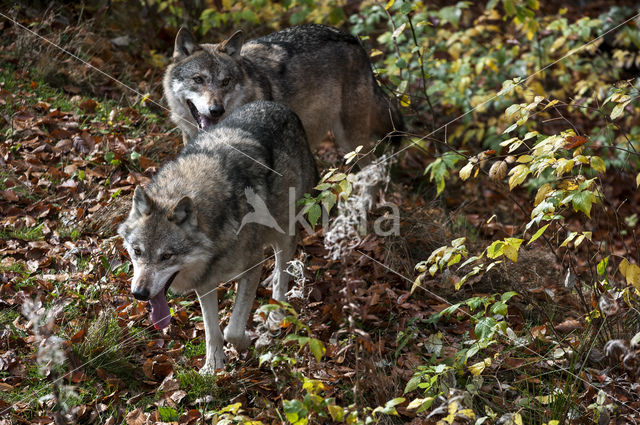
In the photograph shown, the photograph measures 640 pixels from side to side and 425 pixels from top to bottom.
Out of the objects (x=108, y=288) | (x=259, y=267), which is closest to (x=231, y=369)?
(x=259, y=267)

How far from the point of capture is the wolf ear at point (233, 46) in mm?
6430

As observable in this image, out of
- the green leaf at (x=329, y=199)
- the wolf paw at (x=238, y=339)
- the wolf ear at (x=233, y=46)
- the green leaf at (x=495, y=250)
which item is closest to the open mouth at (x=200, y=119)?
the wolf ear at (x=233, y=46)

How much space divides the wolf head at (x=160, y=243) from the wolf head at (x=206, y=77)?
82.1 inches

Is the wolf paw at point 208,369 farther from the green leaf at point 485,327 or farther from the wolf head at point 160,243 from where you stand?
the green leaf at point 485,327

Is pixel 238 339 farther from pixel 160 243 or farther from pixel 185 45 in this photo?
pixel 185 45

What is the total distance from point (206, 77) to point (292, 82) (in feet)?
3.16

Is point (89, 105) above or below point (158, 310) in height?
above

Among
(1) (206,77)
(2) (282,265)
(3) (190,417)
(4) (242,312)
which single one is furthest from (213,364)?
(1) (206,77)

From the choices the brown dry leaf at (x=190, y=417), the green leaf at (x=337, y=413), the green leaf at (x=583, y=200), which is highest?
the green leaf at (x=583, y=200)

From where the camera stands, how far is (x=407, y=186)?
8.51m

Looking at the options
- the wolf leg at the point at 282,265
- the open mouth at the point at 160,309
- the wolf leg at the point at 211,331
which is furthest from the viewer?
the wolf leg at the point at 282,265

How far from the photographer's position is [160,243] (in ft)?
13.9

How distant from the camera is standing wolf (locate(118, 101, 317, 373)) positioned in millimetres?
4246

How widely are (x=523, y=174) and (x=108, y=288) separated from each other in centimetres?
324
